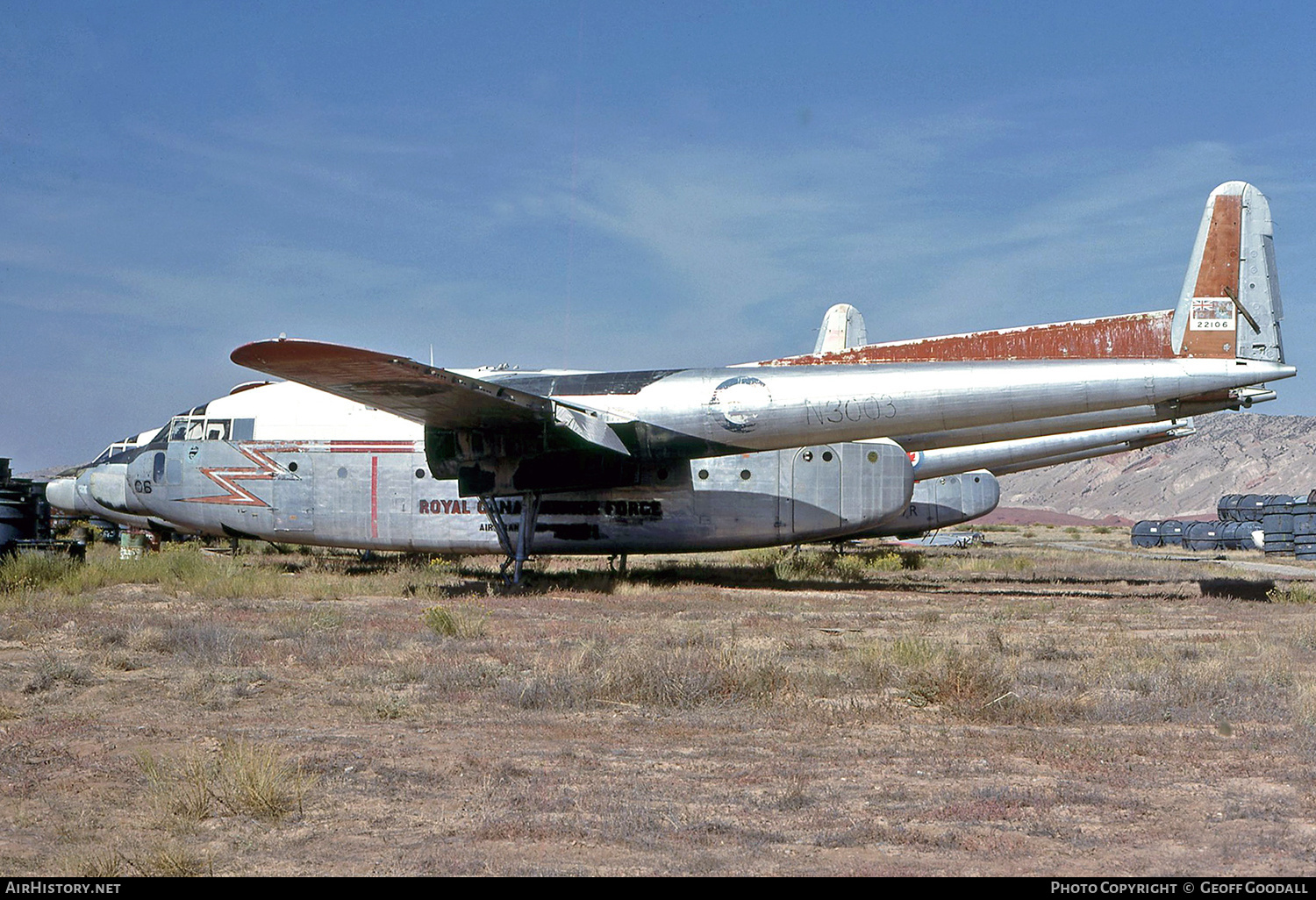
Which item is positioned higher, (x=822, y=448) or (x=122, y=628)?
(x=822, y=448)

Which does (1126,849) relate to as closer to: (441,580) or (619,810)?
(619,810)

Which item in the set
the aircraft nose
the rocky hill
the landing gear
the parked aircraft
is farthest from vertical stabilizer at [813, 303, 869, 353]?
the rocky hill

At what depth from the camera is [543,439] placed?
1953 cm

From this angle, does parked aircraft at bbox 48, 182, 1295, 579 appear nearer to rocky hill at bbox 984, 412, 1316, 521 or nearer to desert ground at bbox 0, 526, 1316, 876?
desert ground at bbox 0, 526, 1316, 876

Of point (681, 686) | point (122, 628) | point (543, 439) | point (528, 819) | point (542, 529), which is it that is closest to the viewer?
point (528, 819)

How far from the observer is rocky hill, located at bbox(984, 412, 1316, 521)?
127375 mm

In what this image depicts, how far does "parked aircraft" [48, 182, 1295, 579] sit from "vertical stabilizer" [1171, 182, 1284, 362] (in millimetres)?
33

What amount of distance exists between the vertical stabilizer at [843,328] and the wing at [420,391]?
14.6 m

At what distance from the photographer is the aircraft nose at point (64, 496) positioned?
97.3 feet

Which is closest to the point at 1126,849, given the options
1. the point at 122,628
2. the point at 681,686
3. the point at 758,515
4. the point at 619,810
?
the point at 619,810

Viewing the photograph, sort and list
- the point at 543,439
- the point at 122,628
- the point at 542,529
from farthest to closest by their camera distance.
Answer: the point at 542,529 → the point at 543,439 → the point at 122,628

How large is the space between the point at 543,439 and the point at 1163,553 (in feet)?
119

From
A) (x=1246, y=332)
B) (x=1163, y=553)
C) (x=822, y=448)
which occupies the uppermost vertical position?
(x=1246, y=332)

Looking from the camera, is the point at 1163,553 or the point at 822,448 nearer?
the point at 822,448
